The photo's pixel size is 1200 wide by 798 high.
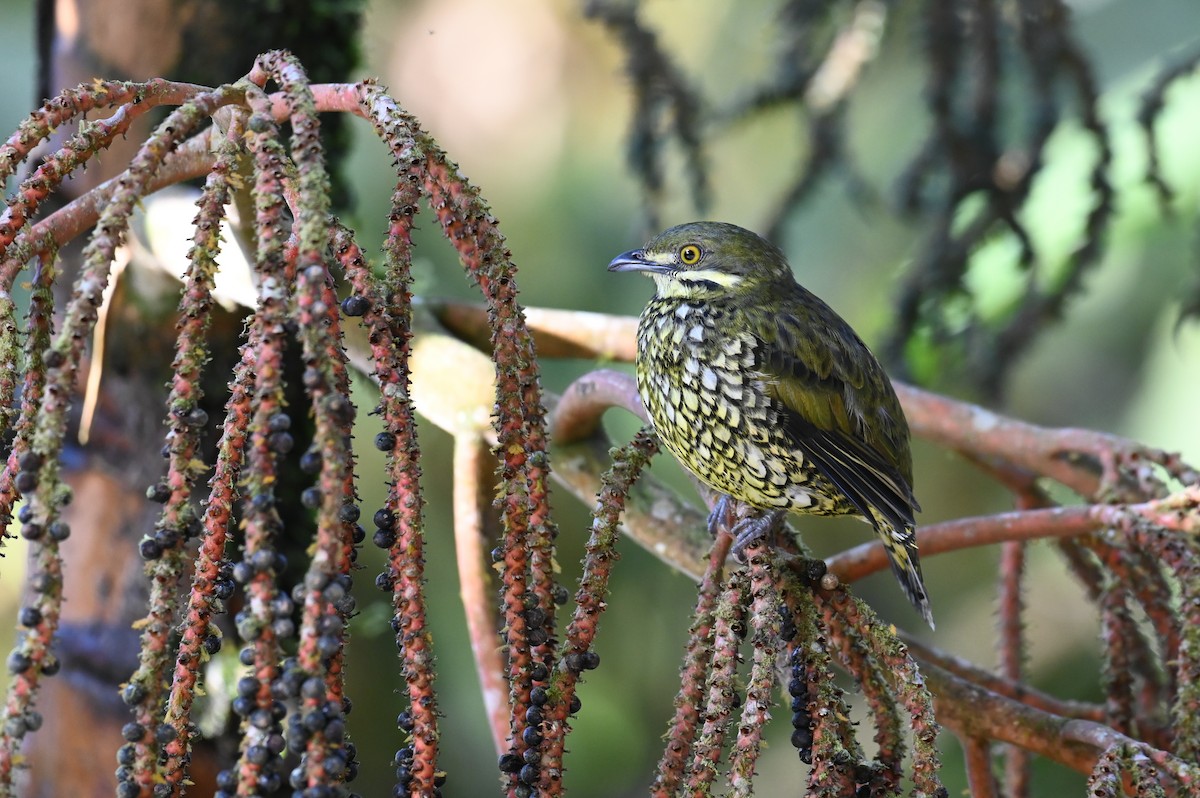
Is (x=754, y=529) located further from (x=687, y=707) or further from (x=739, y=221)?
(x=739, y=221)

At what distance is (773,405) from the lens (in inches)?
82.8

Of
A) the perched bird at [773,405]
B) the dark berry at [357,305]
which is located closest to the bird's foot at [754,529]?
the perched bird at [773,405]

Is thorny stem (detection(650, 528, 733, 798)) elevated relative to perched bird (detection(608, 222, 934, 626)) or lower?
lower

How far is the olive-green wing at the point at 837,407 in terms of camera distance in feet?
6.77

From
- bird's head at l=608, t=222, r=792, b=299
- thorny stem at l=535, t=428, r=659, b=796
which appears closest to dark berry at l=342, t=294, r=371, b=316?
thorny stem at l=535, t=428, r=659, b=796

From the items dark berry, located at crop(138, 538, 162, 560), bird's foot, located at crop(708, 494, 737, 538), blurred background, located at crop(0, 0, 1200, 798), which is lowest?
dark berry, located at crop(138, 538, 162, 560)

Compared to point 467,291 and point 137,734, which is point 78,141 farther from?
point 467,291

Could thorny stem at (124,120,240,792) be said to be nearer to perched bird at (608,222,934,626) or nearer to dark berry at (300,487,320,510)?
dark berry at (300,487,320,510)

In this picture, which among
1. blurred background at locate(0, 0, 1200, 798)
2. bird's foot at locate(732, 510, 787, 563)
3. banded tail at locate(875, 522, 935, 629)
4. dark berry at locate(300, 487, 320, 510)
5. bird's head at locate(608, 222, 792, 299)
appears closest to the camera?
dark berry at locate(300, 487, 320, 510)

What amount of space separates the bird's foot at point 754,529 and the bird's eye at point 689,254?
53 centimetres

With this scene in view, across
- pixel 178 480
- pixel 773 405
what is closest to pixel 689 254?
pixel 773 405

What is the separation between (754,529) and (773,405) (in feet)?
0.92

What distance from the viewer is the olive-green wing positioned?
206cm

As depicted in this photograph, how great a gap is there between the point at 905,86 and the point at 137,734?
5.58m
